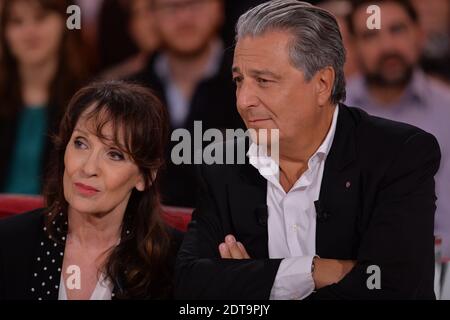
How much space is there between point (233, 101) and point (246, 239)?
58.8 inches

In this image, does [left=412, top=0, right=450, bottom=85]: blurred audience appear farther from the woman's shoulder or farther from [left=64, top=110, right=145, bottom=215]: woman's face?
the woman's shoulder

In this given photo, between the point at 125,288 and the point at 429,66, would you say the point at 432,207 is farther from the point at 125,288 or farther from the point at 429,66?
the point at 429,66

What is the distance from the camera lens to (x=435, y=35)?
132 inches

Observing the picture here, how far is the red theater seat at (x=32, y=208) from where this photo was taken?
8.04ft

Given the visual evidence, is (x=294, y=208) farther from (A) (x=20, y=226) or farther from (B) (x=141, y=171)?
(A) (x=20, y=226)

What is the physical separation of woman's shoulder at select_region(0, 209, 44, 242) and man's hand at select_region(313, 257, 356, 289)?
77 centimetres

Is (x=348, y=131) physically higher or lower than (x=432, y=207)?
higher

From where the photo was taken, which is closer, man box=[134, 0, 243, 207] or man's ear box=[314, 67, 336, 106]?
man's ear box=[314, 67, 336, 106]

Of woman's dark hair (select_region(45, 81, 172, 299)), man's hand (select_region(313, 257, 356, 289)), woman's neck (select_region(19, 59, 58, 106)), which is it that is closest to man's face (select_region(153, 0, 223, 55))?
woman's neck (select_region(19, 59, 58, 106))

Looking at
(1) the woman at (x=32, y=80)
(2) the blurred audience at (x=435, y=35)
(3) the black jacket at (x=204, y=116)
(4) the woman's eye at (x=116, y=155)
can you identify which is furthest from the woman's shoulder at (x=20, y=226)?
(2) the blurred audience at (x=435, y=35)

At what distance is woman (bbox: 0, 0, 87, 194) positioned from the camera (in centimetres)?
394

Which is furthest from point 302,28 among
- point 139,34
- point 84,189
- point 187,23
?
point 139,34

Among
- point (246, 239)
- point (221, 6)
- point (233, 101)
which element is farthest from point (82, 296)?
point (221, 6)

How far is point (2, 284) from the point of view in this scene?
2.14m
